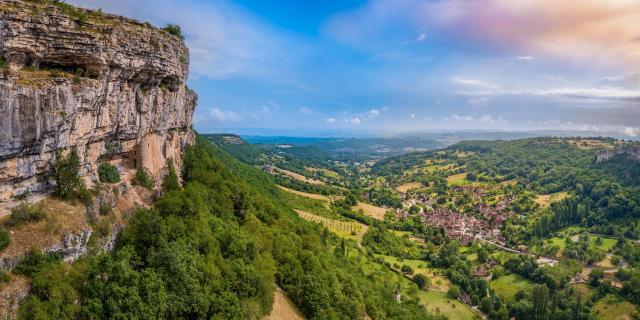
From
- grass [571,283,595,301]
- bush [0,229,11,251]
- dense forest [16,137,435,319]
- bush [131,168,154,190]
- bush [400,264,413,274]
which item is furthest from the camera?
bush [400,264,413,274]

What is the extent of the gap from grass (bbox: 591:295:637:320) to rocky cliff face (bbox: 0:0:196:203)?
95799mm

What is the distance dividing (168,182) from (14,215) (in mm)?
16464

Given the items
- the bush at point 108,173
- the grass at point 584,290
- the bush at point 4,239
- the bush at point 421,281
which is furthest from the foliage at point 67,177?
the grass at point 584,290

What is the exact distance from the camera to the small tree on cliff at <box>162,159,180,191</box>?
37.3 m

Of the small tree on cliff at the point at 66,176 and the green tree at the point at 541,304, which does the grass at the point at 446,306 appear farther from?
the small tree on cliff at the point at 66,176

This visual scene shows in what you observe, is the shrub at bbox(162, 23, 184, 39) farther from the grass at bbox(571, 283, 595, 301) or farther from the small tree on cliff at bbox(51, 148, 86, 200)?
the grass at bbox(571, 283, 595, 301)

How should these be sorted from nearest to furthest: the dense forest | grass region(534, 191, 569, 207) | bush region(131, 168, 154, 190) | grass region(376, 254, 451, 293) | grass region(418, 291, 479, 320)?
the dense forest
bush region(131, 168, 154, 190)
grass region(418, 291, 479, 320)
grass region(376, 254, 451, 293)
grass region(534, 191, 569, 207)

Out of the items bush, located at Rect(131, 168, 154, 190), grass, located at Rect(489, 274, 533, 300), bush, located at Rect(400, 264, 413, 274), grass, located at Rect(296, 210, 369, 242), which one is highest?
bush, located at Rect(131, 168, 154, 190)

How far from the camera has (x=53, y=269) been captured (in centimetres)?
2112

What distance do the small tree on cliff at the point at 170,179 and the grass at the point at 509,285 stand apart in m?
84.2

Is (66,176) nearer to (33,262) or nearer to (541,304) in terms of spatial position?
(33,262)

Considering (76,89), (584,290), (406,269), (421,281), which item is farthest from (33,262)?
(584,290)

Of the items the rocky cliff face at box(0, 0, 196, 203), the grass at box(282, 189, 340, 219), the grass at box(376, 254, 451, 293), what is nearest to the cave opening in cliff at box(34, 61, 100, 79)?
the rocky cliff face at box(0, 0, 196, 203)

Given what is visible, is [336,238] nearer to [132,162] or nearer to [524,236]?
[132,162]
